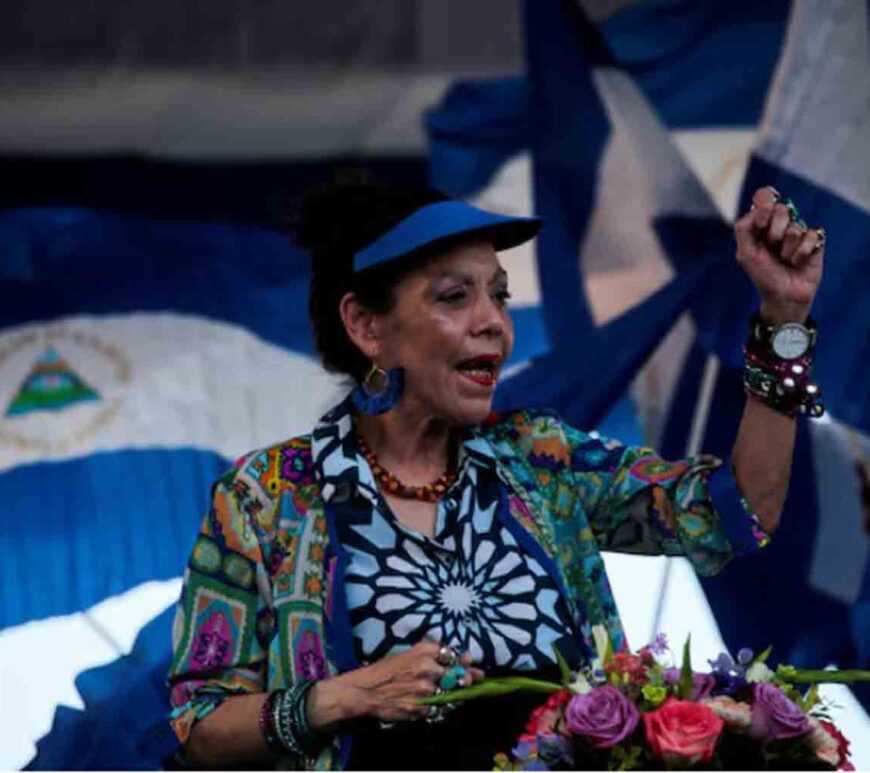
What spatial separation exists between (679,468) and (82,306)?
265 centimetres

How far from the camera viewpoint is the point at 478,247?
2.52m

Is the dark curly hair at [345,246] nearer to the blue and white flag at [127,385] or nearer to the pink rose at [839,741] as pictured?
the pink rose at [839,741]

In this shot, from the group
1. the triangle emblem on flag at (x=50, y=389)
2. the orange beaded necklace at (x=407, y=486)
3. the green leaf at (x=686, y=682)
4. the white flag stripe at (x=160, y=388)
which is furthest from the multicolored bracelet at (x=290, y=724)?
the triangle emblem on flag at (x=50, y=389)

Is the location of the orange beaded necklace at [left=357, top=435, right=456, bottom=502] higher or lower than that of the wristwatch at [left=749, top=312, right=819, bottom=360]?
lower

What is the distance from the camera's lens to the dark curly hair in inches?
101

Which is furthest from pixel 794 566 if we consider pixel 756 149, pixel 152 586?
pixel 152 586

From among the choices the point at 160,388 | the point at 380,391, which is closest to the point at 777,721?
the point at 380,391

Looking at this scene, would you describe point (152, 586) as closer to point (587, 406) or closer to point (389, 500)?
point (587, 406)

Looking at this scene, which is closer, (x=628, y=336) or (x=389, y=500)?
(x=389, y=500)

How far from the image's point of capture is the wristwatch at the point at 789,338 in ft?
7.61

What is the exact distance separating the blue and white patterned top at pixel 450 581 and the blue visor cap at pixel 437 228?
9.4 inches

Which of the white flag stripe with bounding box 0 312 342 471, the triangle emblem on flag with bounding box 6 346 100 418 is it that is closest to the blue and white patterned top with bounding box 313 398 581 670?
the white flag stripe with bounding box 0 312 342 471

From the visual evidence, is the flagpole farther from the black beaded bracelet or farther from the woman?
the black beaded bracelet

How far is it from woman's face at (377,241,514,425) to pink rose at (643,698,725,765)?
0.61 metres
